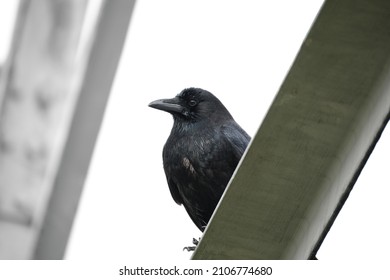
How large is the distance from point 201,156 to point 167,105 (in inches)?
34.3

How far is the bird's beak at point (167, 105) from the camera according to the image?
622 cm

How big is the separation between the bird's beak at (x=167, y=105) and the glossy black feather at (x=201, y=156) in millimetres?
20

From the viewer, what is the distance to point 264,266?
307 centimetres

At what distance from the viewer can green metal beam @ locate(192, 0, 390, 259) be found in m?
2.63

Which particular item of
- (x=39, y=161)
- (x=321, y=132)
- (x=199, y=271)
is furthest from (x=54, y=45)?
(x=321, y=132)

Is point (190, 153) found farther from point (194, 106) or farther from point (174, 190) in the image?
point (194, 106)

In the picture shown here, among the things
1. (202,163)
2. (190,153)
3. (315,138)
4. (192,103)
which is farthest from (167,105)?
(315,138)

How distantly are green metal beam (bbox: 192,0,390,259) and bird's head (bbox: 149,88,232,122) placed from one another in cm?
310

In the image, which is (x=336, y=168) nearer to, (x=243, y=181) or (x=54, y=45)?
(x=243, y=181)

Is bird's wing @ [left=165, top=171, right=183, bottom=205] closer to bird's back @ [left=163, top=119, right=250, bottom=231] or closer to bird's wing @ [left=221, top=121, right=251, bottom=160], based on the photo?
bird's back @ [left=163, top=119, right=250, bottom=231]

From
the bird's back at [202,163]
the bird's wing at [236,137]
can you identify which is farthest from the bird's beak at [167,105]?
the bird's wing at [236,137]

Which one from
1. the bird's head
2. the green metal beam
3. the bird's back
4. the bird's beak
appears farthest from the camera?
the bird's beak

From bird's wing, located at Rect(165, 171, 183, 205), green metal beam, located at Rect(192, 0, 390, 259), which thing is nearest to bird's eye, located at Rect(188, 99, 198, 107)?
bird's wing, located at Rect(165, 171, 183, 205)

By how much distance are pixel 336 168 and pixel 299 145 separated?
168mm
